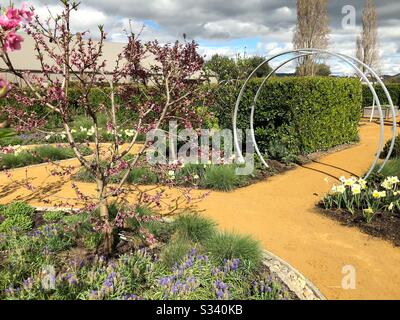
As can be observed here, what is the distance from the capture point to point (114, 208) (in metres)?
4.39

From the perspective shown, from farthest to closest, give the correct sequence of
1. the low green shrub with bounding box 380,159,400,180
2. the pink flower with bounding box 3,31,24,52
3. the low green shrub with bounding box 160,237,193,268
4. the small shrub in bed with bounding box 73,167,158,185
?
the small shrub in bed with bounding box 73,167,158,185 → the low green shrub with bounding box 380,159,400,180 → the low green shrub with bounding box 160,237,193,268 → the pink flower with bounding box 3,31,24,52

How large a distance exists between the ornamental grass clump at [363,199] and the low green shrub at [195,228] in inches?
82.8

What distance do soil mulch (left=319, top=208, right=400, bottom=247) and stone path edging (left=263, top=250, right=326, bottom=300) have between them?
162cm

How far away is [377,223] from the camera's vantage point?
4.74m

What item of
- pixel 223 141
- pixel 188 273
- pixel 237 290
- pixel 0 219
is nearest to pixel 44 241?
pixel 0 219

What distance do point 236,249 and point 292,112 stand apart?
545 cm

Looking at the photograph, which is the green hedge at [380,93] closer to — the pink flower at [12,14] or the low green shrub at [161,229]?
the low green shrub at [161,229]

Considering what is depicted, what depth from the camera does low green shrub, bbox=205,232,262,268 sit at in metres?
3.45

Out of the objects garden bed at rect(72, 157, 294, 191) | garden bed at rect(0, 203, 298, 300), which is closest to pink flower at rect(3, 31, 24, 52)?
garden bed at rect(0, 203, 298, 300)

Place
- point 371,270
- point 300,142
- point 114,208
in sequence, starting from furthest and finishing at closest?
1. point 300,142
2. point 114,208
3. point 371,270

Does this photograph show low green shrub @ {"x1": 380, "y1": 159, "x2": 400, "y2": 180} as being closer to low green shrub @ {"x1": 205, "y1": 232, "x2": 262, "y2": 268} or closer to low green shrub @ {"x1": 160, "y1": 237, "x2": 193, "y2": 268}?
low green shrub @ {"x1": 205, "y1": 232, "x2": 262, "y2": 268}
